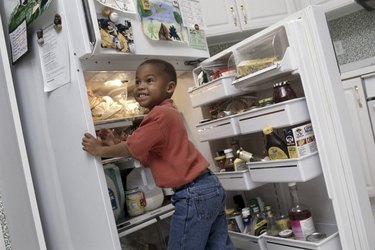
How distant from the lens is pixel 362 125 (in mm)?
2242

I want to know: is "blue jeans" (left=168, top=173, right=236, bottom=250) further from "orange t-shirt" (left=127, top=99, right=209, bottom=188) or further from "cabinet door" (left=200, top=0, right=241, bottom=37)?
"cabinet door" (left=200, top=0, right=241, bottom=37)

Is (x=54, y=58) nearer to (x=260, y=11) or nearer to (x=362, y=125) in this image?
(x=260, y=11)

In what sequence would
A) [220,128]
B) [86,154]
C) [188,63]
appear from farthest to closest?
[188,63], [220,128], [86,154]

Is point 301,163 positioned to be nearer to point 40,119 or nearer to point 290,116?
point 290,116

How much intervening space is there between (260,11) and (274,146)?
157 centimetres

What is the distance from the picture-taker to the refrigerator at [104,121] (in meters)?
1.12

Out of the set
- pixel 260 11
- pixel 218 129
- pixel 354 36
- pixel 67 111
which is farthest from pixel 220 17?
pixel 67 111

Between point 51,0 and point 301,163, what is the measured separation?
1033 mm

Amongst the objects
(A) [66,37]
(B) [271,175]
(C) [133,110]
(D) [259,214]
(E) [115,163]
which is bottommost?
(D) [259,214]

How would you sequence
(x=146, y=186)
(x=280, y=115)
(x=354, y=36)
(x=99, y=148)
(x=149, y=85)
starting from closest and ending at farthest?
(x=99, y=148) → (x=280, y=115) → (x=149, y=85) → (x=146, y=186) → (x=354, y=36)

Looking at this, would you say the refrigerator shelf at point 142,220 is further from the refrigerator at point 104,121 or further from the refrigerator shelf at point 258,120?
the refrigerator shelf at point 258,120

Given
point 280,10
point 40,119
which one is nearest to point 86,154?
point 40,119

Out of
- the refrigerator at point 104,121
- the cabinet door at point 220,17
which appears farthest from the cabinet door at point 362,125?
the refrigerator at point 104,121

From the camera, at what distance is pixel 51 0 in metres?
1.13
